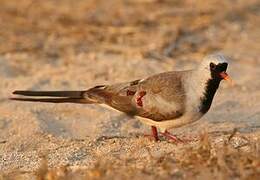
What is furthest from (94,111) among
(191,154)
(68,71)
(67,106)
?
(191,154)

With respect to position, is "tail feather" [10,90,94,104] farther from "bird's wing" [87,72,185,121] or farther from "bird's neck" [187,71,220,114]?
"bird's neck" [187,71,220,114]

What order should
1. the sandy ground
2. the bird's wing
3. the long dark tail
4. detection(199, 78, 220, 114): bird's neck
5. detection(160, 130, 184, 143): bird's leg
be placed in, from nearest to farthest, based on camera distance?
detection(199, 78, 220, 114): bird's neck → the bird's wing → detection(160, 130, 184, 143): bird's leg → the sandy ground → the long dark tail

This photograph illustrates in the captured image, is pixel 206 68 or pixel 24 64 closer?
pixel 206 68

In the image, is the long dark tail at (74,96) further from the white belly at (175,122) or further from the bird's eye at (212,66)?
the bird's eye at (212,66)

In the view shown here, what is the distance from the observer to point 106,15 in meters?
11.4

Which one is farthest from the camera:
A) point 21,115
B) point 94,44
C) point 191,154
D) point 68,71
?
point 94,44

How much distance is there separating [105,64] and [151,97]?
305 centimetres

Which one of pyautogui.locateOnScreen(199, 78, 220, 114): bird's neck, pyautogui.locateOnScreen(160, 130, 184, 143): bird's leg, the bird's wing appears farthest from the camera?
pyautogui.locateOnScreen(160, 130, 184, 143): bird's leg

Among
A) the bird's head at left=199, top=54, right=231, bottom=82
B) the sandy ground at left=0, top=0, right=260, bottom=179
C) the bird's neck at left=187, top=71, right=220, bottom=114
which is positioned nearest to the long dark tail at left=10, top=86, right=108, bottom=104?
the sandy ground at left=0, top=0, right=260, bottom=179

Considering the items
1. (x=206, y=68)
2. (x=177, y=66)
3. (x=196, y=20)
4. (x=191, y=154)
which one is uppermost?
(x=196, y=20)

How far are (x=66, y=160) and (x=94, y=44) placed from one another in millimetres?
4347

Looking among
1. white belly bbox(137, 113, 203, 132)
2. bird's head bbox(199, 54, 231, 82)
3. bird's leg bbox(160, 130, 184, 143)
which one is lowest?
bird's leg bbox(160, 130, 184, 143)

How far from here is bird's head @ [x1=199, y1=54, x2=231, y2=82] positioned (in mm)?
6234

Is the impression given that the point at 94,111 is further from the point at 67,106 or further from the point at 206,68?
the point at 206,68
